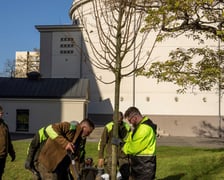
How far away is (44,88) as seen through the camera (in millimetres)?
36938

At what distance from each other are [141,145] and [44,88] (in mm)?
30577

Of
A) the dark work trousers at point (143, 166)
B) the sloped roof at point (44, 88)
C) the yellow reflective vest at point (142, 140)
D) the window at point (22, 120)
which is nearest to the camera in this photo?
the yellow reflective vest at point (142, 140)

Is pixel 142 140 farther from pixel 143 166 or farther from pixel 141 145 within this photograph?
pixel 143 166

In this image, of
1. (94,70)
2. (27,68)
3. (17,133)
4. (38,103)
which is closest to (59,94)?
(38,103)

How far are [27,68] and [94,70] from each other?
29.0 m

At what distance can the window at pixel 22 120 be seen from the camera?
3562 centimetres

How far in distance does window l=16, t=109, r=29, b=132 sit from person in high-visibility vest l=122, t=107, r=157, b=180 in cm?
2933

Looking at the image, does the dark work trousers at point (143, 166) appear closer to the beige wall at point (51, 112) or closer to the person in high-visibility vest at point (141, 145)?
the person in high-visibility vest at point (141, 145)

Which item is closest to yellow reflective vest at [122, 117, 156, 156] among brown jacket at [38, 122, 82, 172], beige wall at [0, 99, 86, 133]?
brown jacket at [38, 122, 82, 172]

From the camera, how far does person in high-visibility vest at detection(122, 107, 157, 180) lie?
22.9 ft

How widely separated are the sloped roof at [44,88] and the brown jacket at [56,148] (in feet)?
94.2

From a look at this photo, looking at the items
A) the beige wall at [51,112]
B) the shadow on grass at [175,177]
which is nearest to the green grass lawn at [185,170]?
the shadow on grass at [175,177]

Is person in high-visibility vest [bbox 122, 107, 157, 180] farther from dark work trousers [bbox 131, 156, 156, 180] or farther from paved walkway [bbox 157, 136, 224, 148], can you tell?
paved walkway [bbox 157, 136, 224, 148]

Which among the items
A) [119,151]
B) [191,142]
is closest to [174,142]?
[191,142]
